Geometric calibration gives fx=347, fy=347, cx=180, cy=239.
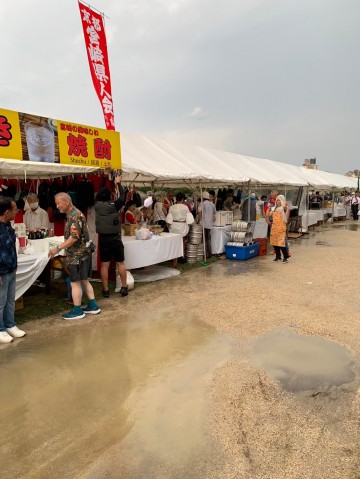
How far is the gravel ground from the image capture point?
2.18 metres

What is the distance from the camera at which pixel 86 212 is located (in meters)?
6.36

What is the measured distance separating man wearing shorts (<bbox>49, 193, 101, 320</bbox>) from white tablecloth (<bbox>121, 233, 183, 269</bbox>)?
169 centimetres

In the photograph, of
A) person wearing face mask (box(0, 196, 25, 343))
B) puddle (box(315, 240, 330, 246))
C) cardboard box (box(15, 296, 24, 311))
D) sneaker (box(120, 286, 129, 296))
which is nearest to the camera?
person wearing face mask (box(0, 196, 25, 343))

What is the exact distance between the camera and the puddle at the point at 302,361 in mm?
3092

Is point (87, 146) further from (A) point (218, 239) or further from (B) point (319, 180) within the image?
(B) point (319, 180)

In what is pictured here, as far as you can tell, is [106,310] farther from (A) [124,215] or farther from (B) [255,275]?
(B) [255,275]

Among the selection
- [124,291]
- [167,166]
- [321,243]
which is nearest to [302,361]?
[124,291]

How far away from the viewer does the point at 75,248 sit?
4398mm

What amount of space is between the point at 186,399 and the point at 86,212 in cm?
434

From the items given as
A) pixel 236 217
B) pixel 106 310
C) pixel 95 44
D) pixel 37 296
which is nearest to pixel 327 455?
pixel 106 310

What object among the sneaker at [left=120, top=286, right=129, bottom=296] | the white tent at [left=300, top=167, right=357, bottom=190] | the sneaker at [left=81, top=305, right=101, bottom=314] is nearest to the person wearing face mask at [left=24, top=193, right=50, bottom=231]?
the sneaker at [left=120, top=286, right=129, bottom=296]

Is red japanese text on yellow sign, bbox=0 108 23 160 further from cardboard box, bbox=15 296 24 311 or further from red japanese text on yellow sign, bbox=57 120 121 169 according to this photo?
cardboard box, bbox=15 296 24 311

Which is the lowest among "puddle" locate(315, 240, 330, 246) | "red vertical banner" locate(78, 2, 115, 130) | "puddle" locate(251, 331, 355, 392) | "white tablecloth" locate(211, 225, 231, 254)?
"puddle" locate(315, 240, 330, 246)

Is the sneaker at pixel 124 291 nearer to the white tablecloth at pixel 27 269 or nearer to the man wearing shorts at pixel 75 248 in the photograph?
the man wearing shorts at pixel 75 248
